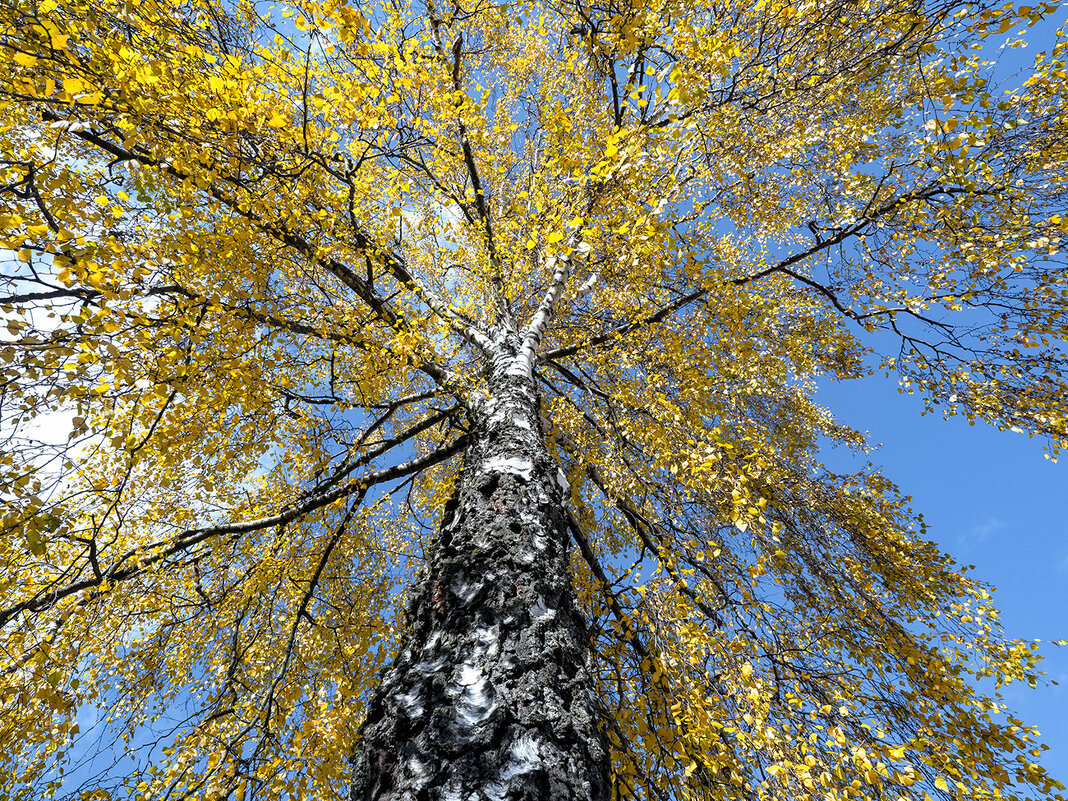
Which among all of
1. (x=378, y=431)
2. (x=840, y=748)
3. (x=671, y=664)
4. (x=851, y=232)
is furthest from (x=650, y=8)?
(x=378, y=431)

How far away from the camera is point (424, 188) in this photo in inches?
216

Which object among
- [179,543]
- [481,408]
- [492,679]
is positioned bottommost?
[492,679]

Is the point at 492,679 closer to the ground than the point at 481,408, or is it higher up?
closer to the ground

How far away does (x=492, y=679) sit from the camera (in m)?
1.42

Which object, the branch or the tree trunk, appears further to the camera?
the branch

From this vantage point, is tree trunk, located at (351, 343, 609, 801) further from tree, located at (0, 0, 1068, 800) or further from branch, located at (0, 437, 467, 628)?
branch, located at (0, 437, 467, 628)

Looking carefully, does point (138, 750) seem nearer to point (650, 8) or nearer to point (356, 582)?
point (356, 582)

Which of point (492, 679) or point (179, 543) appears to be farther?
point (179, 543)

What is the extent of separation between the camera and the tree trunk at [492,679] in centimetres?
120

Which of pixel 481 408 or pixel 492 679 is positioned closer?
pixel 492 679

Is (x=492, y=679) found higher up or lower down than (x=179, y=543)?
lower down

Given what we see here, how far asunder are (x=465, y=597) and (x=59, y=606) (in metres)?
3.27

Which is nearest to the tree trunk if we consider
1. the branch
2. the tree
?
the tree

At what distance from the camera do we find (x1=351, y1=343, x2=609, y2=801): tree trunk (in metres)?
1.20
